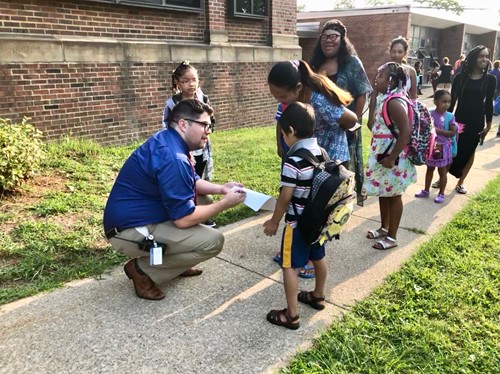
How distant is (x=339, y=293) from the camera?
3.19 meters

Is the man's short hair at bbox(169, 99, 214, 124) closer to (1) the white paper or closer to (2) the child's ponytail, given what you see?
(1) the white paper

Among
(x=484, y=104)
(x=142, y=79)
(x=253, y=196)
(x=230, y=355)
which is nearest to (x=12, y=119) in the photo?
(x=142, y=79)

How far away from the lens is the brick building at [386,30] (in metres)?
21.5

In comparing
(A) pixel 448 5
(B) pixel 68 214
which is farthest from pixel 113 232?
(A) pixel 448 5

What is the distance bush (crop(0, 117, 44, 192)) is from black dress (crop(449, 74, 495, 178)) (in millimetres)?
5401

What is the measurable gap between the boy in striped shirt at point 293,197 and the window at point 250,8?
7318 millimetres

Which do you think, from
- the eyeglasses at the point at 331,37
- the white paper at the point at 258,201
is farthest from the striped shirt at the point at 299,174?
the eyeglasses at the point at 331,37

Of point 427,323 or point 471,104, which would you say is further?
point 471,104

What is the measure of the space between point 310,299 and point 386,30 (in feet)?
71.6

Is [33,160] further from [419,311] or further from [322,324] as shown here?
[419,311]

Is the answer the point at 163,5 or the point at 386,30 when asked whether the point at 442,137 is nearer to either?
the point at 163,5

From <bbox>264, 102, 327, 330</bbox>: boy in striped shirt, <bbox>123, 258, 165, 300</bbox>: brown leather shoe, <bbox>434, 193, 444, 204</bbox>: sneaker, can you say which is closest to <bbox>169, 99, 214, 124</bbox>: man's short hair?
<bbox>264, 102, 327, 330</bbox>: boy in striped shirt

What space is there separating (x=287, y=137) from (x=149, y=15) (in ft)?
20.2

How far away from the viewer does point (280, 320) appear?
274cm
